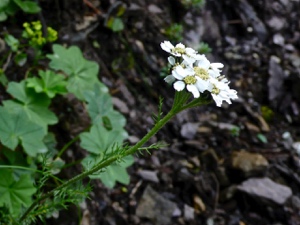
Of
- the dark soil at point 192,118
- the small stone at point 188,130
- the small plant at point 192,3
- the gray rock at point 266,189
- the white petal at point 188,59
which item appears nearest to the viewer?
the white petal at point 188,59

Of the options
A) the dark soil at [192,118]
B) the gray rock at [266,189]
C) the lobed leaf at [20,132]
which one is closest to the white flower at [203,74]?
the lobed leaf at [20,132]

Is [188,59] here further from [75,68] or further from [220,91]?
[75,68]

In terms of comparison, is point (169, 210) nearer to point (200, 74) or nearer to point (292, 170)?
point (292, 170)

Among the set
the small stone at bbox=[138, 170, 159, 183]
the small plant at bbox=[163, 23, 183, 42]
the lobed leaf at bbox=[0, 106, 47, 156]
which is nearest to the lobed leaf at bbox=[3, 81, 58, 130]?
the lobed leaf at bbox=[0, 106, 47, 156]

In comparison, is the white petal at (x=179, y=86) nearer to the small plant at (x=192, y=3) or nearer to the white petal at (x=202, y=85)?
the white petal at (x=202, y=85)

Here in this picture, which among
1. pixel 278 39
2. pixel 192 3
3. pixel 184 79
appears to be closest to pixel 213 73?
pixel 184 79

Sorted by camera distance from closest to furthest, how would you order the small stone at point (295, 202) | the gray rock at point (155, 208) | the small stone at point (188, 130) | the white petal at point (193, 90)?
the white petal at point (193, 90)
the gray rock at point (155, 208)
the small stone at point (295, 202)
the small stone at point (188, 130)
